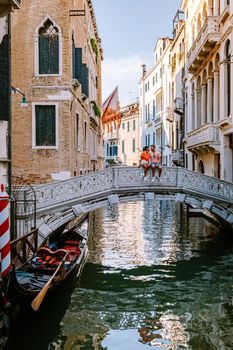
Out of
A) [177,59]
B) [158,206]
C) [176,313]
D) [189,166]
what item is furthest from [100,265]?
[177,59]

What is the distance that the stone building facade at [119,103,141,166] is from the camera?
45812 millimetres

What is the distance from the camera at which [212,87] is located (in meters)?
18.3

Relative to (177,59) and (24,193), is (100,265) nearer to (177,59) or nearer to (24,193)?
(24,193)

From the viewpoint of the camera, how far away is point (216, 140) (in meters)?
16.2

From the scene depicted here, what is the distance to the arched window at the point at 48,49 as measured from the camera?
14234 millimetres

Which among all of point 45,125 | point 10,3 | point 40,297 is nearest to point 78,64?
point 45,125

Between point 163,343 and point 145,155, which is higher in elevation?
point 145,155

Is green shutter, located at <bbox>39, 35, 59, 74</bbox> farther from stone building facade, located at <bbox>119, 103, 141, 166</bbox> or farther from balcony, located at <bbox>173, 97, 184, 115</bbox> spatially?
stone building facade, located at <bbox>119, 103, 141, 166</bbox>

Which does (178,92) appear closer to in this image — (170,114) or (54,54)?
(170,114)

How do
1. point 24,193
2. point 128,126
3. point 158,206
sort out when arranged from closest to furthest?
point 24,193 → point 158,206 → point 128,126

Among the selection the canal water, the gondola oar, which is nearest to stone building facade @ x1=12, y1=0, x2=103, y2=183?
the canal water

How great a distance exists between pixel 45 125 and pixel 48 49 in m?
2.06

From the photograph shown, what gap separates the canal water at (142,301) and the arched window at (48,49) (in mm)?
5009

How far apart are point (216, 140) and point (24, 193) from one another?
7.23 meters
